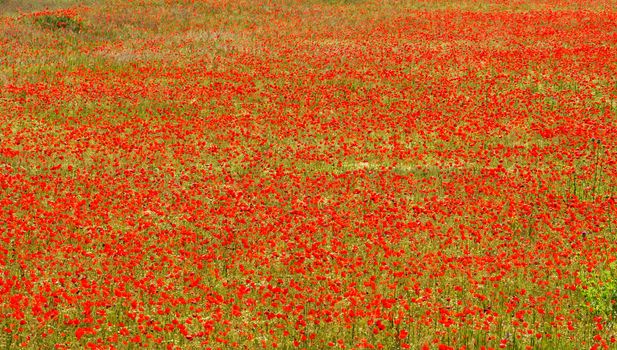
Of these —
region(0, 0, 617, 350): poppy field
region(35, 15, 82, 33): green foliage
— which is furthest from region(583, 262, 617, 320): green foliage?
region(35, 15, 82, 33): green foliage

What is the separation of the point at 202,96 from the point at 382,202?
10.6 m

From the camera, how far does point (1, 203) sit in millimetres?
14234

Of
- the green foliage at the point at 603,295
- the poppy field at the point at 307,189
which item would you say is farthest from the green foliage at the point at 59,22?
the green foliage at the point at 603,295

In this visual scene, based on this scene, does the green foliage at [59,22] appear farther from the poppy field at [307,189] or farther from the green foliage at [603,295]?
the green foliage at [603,295]

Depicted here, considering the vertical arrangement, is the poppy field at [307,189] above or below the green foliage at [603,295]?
below

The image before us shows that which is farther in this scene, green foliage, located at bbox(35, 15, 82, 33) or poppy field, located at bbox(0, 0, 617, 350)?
green foliage, located at bbox(35, 15, 82, 33)

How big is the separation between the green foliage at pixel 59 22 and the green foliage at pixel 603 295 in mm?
27866

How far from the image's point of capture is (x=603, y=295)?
10.2m

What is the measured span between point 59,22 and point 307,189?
22.4 m

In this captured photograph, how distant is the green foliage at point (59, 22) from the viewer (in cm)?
3344

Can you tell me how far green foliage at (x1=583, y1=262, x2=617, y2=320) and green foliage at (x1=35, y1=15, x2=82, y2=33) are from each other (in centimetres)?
2787

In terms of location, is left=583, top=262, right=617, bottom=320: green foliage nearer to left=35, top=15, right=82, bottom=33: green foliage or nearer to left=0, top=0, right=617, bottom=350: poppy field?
left=0, top=0, right=617, bottom=350: poppy field

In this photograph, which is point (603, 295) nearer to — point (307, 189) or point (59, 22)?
point (307, 189)

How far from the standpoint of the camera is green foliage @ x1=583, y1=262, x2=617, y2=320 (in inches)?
392
